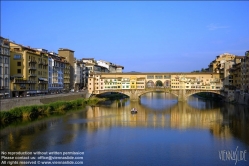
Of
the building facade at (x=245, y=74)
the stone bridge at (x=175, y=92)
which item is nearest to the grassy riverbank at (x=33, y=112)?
the stone bridge at (x=175, y=92)

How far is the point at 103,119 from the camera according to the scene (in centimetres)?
2662

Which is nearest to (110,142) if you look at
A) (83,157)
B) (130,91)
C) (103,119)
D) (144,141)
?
(144,141)

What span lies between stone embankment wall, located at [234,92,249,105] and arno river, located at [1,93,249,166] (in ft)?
37.3

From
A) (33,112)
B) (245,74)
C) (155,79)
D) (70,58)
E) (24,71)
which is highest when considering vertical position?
(70,58)

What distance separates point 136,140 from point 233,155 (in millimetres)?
5594

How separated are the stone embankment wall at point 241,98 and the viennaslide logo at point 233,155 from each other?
874 inches

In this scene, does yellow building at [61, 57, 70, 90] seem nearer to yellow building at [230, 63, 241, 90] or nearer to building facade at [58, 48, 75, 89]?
building facade at [58, 48, 75, 89]

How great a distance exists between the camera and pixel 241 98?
38.6 meters

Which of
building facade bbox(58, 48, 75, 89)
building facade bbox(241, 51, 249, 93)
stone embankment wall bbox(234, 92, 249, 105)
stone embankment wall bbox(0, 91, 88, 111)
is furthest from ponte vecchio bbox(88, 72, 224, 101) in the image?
stone embankment wall bbox(0, 91, 88, 111)

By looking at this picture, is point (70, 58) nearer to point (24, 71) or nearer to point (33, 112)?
point (24, 71)

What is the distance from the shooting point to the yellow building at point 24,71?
30.7 metres

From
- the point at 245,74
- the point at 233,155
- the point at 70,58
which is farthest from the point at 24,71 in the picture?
the point at 245,74

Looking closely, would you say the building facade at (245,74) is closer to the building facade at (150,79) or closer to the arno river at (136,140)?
the building facade at (150,79)

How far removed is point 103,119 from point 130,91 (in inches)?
806
